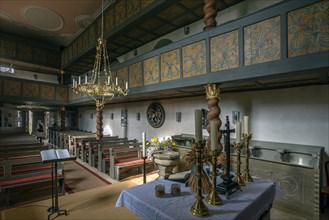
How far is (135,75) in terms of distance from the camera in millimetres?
7379

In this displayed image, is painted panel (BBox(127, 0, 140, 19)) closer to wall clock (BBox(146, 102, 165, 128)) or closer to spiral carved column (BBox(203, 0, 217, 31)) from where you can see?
spiral carved column (BBox(203, 0, 217, 31))

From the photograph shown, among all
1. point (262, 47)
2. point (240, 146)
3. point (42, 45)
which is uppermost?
point (42, 45)

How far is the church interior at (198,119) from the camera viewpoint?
2.38m

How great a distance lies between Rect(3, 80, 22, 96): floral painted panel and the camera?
1072 centimetres

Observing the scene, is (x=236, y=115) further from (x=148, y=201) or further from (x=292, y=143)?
(x=148, y=201)

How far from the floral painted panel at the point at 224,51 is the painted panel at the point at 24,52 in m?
13.3

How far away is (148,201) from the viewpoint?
83.8 inches

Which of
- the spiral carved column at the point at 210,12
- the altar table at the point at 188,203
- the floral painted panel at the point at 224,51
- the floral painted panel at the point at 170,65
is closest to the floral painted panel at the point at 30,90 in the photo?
the floral painted panel at the point at 170,65

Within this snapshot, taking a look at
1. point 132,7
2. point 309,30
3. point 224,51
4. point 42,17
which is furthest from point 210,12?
point 42,17

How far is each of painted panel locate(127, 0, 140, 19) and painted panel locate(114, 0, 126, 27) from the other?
0.96 ft

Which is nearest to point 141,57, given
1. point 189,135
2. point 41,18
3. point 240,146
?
point 189,135

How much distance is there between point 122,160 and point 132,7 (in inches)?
236

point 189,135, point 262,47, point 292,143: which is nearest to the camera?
point 262,47

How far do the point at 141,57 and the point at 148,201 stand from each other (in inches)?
232
